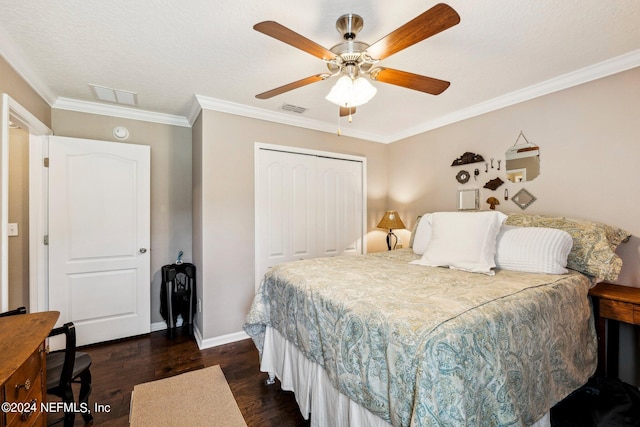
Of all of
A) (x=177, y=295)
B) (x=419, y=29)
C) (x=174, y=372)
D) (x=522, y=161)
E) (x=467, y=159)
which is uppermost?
(x=419, y=29)

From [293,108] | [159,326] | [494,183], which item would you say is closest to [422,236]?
[494,183]

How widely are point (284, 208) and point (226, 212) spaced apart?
68 cm

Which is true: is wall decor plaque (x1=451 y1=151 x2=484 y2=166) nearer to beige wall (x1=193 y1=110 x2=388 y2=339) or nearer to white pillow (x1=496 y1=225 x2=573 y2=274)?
white pillow (x1=496 y1=225 x2=573 y2=274)

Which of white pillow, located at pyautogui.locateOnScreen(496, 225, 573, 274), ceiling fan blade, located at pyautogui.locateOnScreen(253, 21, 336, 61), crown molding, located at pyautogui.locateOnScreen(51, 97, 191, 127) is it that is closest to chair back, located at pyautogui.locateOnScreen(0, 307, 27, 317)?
ceiling fan blade, located at pyautogui.locateOnScreen(253, 21, 336, 61)

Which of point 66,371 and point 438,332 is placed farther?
point 66,371

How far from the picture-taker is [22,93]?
2.13 m

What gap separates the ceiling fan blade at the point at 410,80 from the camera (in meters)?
1.64

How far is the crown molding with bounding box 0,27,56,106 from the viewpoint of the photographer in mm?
1754

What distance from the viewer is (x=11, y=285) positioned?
245 centimetres

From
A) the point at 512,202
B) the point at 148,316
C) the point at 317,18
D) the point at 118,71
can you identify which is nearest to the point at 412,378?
the point at 317,18

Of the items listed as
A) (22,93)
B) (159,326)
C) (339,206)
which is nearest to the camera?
(22,93)

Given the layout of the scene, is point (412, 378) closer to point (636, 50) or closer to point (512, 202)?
point (512, 202)

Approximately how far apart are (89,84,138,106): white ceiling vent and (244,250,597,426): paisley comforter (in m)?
2.31

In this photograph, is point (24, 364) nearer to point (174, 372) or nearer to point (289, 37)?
point (174, 372)
